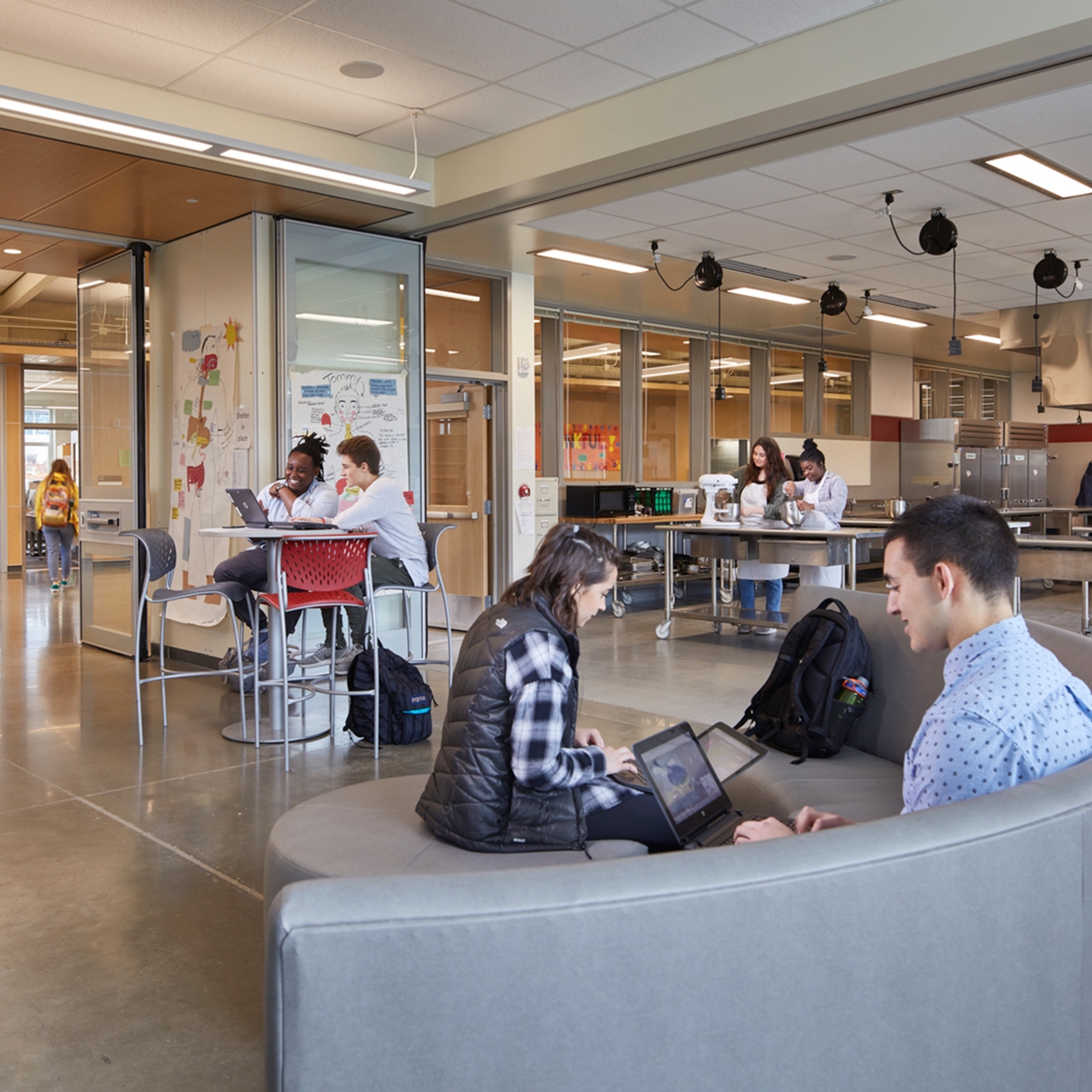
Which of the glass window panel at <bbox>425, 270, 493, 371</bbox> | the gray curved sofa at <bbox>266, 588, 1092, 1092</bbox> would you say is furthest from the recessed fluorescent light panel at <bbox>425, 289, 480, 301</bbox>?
the gray curved sofa at <bbox>266, 588, 1092, 1092</bbox>

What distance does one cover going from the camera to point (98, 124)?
4707mm

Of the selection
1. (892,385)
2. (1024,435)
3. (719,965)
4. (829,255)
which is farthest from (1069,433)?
(719,965)

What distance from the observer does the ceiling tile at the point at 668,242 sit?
6930 millimetres

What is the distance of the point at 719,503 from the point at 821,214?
2.32m

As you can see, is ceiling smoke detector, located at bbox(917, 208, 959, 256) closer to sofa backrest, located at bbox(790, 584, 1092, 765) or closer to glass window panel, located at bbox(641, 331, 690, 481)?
sofa backrest, located at bbox(790, 584, 1092, 765)

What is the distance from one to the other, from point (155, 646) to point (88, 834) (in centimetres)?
396

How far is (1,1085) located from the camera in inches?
80.7

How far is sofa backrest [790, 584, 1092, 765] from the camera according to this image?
9.16ft

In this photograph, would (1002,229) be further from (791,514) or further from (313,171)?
(313,171)

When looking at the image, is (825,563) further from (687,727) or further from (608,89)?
(687,727)

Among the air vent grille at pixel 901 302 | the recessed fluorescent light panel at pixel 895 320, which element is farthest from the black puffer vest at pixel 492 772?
the recessed fluorescent light panel at pixel 895 320

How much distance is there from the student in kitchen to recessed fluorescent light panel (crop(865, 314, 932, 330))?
2875mm

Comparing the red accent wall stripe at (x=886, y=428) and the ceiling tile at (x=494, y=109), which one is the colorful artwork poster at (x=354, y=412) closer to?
the ceiling tile at (x=494, y=109)

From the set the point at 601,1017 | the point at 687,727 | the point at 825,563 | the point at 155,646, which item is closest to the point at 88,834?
the point at 687,727
